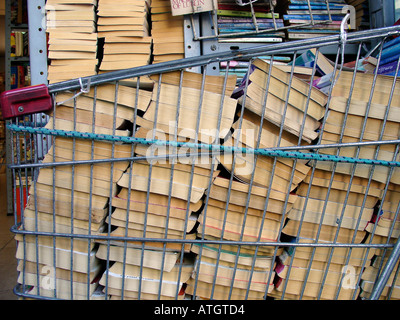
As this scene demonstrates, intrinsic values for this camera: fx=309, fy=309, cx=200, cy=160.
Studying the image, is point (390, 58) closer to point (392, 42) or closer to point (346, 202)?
point (392, 42)

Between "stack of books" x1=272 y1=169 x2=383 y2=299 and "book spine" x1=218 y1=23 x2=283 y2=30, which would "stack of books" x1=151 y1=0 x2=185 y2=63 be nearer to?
"book spine" x1=218 y1=23 x2=283 y2=30

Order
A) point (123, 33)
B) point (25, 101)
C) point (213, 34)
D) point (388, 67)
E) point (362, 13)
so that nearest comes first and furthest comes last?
point (25, 101)
point (388, 67)
point (123, 33)
point (213, 34)
point (362, 13)

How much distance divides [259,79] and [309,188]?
553 millimetres

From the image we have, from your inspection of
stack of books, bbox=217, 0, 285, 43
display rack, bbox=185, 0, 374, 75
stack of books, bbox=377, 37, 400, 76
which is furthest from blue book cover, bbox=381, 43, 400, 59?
stack of books, bbox=217, 0, 285, 43

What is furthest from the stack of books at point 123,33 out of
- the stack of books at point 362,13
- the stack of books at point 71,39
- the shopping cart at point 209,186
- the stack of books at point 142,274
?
the stack of books at point 362,13

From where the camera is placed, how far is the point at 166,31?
6.42 ft

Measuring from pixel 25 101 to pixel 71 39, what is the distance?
0.71m

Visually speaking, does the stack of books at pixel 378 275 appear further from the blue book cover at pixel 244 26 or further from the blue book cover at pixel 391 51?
the blue book cover at pixel 244 26

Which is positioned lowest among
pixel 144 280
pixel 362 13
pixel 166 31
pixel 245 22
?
pixel 144 280

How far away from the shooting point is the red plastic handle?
134 centimetres

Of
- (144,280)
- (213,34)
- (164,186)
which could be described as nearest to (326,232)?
(164,186)

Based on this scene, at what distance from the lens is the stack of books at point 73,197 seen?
1455mm
